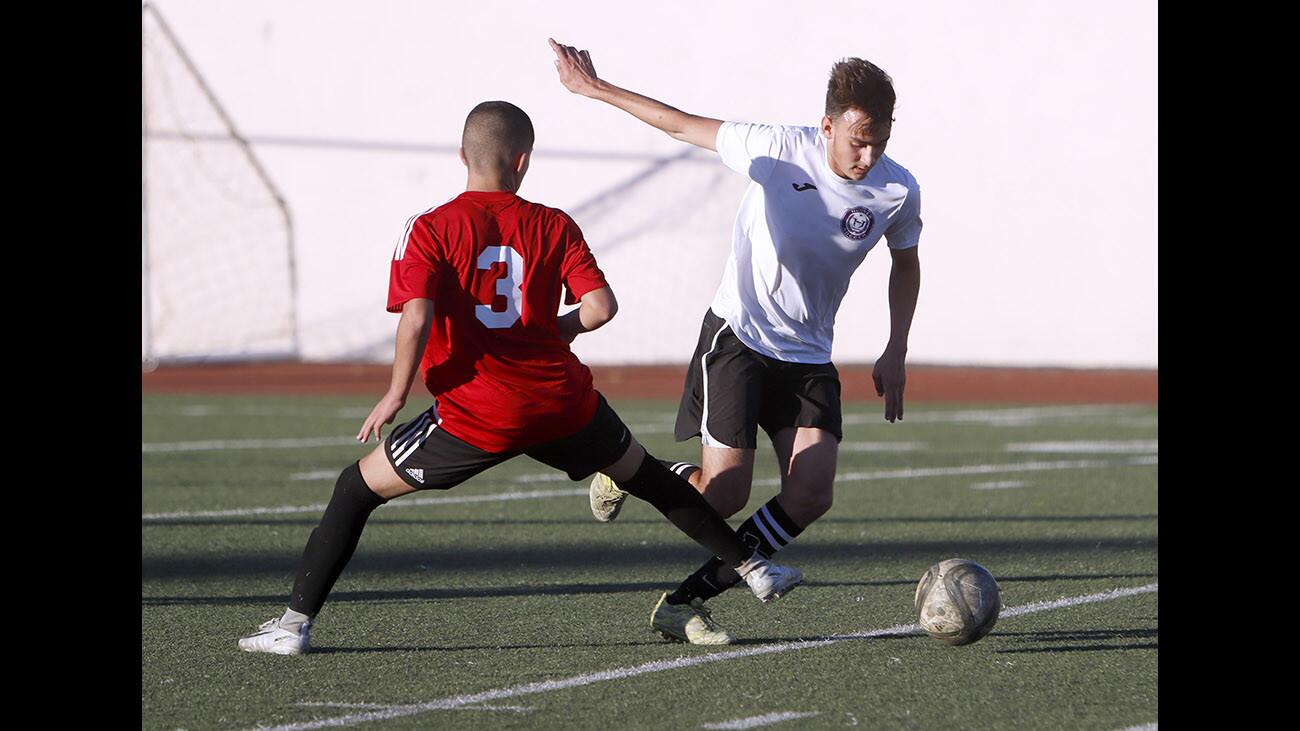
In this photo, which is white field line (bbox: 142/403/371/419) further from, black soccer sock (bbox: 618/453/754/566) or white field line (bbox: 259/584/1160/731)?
black soccer sock (bbox: 618/453/754/566)

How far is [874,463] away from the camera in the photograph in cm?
1284

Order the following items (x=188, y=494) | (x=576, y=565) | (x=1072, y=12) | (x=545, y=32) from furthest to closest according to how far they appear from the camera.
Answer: (x=545, y=32) < (x=1072, y=12) < (x=188, y=494) < (x=576, y=565)

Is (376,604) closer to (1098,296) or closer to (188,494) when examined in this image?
(188,494)

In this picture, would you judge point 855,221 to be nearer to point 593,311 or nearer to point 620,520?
point 593,311

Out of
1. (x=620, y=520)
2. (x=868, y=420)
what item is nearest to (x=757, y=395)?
(x=620, y=520)

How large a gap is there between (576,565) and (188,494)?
3.73 m

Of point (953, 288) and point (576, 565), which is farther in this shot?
A: point (953, 288)

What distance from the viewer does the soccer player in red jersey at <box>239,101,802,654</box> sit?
17.9ft

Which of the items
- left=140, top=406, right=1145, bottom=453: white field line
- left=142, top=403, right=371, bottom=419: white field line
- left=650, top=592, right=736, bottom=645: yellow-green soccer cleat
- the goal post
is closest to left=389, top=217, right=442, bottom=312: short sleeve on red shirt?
left=650, top=592, right=736, bottom=645: yellow-green soccer cleat

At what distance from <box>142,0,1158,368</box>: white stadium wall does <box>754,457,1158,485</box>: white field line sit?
1124cm

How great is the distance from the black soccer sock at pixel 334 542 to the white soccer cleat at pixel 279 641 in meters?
0.07

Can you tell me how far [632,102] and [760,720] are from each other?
88.3 inches

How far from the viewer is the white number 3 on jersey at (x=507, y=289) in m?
5.46
